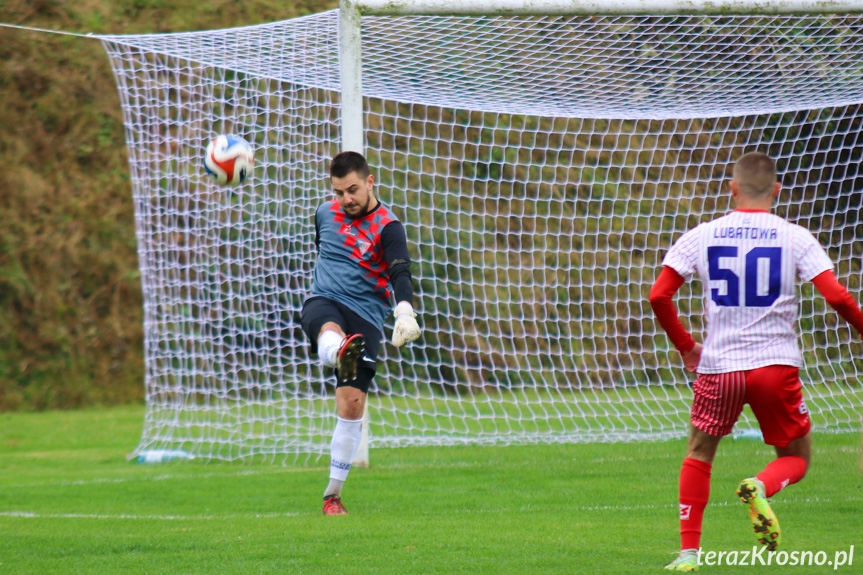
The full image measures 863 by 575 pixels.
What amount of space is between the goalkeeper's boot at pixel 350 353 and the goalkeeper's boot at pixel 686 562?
170 cm

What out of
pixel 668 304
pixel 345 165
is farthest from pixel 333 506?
pixel 668 304

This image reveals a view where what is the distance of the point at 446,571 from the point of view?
140 inches

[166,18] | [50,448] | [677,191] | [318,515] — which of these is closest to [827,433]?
[677,191]

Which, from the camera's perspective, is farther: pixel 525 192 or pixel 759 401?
pixel 525 192

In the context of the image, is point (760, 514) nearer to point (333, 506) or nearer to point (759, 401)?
point (759, 401)

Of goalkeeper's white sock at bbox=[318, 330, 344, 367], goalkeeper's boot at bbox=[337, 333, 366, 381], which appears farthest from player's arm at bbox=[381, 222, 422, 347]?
goalkeeper's white sock at bbox=[318, 330, 344, 367]

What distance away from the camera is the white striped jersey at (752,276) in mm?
3373

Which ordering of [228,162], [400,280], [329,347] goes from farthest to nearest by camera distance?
[228,162] → [400,280] → [329,347]

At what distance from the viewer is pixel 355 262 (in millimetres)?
5031

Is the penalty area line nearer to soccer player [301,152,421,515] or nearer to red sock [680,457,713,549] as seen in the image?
soccer player [301,152,421,515]

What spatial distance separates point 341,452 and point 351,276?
3.03ft

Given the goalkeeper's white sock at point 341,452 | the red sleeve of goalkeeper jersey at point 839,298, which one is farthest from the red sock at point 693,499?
the goalkeeper's white sock at point 341,452

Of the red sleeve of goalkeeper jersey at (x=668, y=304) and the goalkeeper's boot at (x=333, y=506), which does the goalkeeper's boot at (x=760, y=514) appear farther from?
the goalkeeper's boot at (x=333, y=506)

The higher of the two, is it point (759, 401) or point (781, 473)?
point (759, 401)
